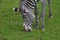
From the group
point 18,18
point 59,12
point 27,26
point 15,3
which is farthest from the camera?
point 15,3

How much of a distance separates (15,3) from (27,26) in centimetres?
350

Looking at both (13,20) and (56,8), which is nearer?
(13,20)

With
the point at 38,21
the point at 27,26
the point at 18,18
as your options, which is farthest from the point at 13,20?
the point at 27,26

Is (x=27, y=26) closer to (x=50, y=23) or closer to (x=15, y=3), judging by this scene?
(x=50, y=23)

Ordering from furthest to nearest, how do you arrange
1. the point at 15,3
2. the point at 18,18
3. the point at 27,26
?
the point at 15,3, the point at 18,18, the point at 27,26

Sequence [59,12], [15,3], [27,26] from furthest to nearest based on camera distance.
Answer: [15,3]
[59,12]
[27,26]

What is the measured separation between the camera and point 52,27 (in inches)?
288

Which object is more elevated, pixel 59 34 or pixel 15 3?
pixel 15 3

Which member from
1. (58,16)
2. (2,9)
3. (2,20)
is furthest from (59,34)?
(2,9)

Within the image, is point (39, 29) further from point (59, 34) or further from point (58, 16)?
point (58, 16)

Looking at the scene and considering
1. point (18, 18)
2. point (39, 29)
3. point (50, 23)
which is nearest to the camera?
point (39, 29)

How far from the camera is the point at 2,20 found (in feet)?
26.2

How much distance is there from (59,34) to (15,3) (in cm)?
362

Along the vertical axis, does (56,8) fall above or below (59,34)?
above
